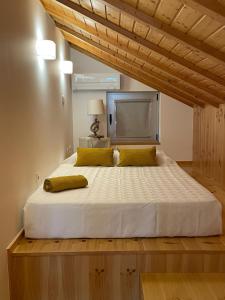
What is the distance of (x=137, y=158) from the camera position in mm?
4039

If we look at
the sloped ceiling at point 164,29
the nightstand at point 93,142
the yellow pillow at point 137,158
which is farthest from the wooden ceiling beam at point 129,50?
the nightstand at point 93,142

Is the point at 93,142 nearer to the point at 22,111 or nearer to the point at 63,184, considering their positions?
the point at 63,184

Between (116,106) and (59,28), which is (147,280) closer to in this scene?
(59,28)

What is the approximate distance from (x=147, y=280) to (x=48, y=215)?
2.68 ft

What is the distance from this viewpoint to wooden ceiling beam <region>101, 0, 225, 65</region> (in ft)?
7.05

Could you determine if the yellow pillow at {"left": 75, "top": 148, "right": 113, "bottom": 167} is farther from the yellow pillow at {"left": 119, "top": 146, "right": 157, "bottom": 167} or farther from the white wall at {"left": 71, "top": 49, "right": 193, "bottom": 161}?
the white wall at {"left": 71, "top": 49, "right": 193, "bottom": 161}

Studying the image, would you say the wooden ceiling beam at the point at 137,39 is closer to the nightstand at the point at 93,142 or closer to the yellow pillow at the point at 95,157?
the yellow pillow at the point at 95,157

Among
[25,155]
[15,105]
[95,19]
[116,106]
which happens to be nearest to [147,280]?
[25,155]

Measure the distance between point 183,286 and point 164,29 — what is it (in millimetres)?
1693

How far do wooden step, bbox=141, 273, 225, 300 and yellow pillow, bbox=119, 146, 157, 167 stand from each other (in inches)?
79.8

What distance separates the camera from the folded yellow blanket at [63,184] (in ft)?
8.52

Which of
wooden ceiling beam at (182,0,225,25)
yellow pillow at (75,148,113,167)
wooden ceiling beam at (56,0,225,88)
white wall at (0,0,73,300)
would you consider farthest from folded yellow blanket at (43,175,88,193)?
wooden ceiling beam at (182,0,225,25)

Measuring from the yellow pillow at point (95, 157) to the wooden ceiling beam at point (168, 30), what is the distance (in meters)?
2.05

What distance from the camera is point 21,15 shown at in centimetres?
255
